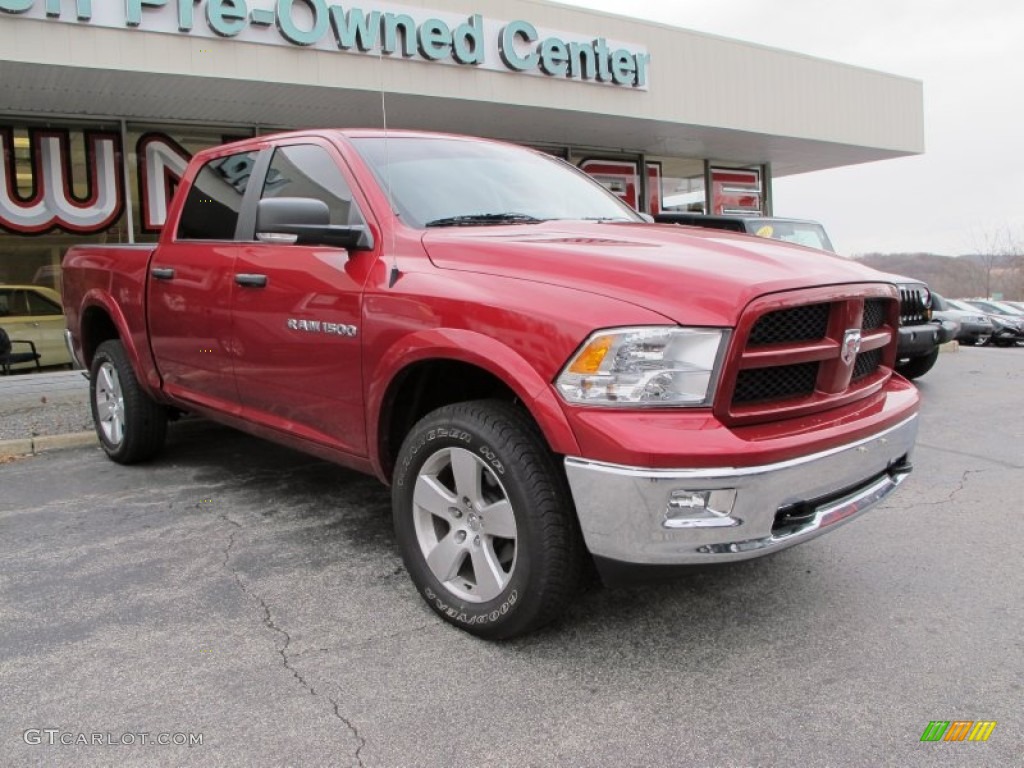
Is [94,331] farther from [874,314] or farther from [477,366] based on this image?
[874,314]

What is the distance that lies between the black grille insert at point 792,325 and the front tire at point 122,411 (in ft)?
13.7

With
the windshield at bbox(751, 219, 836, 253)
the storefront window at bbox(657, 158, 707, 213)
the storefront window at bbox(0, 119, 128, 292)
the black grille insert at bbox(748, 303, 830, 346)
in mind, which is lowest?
the black grille insert at bbox(748, 303, 830, 346)

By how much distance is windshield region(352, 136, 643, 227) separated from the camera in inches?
140

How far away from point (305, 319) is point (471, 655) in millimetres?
1620

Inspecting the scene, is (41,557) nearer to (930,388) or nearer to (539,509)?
Answer: (539,509)

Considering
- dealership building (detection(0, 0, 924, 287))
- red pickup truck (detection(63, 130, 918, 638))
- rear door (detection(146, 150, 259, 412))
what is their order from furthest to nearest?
dealership building (detection(0, 0, 924, 287)) → rear door (detection(146, 150, 259, 412)) → red pickup truck (detection(63, 130, 918, 638))

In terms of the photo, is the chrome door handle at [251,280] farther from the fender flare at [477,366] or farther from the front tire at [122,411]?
the front tire at [122,411]

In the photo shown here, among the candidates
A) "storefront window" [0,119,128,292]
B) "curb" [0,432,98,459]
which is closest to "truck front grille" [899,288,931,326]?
"curb" [0,432,98,459]

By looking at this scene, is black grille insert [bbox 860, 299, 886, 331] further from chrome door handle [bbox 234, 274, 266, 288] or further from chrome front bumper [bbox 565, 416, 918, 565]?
chrome door handle [bbox 234, 274, 266, 288]

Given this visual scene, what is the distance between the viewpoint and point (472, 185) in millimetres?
3764

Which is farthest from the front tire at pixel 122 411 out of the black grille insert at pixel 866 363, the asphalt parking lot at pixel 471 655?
the black grille insert at pixel 866 363

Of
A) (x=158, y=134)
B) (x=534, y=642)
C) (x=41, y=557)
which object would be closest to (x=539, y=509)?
(x=534, y=642)

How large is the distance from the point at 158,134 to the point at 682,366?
1137cm

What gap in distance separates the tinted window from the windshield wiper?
1.21ft
